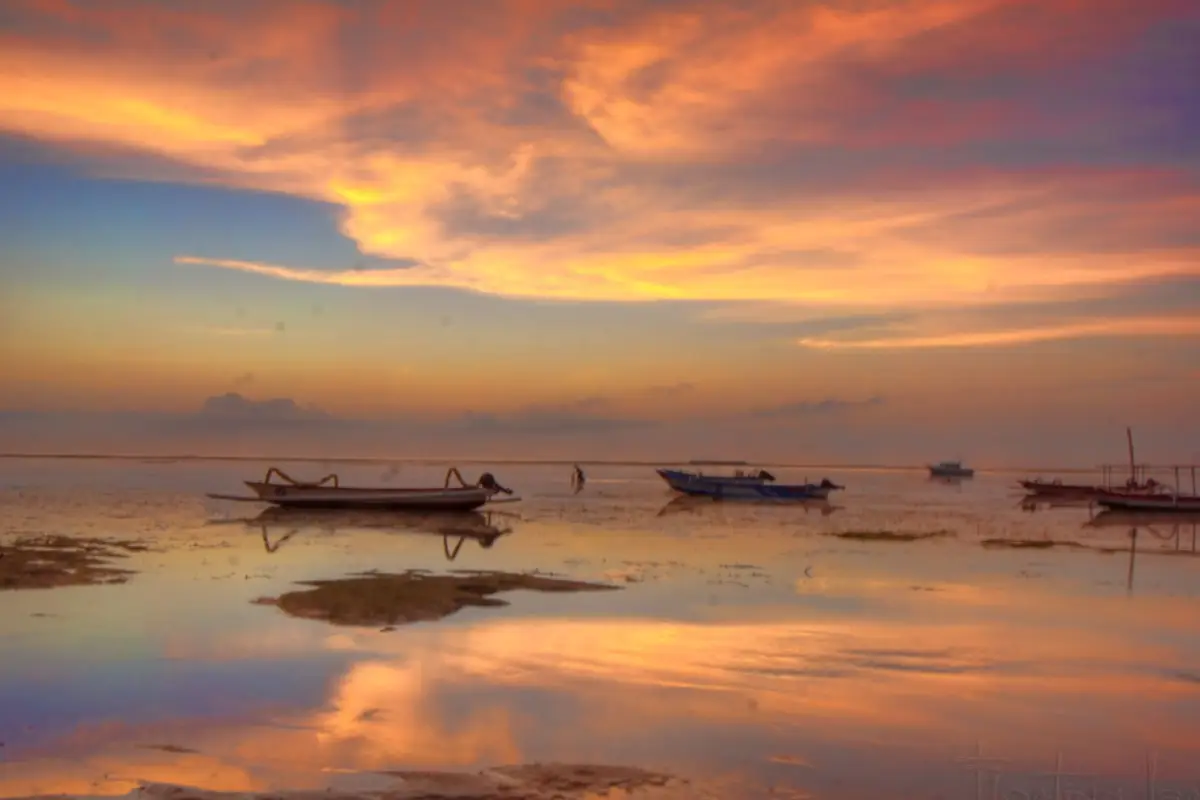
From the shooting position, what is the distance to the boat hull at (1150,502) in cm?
7369

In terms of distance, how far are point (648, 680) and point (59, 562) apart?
70.1 ft

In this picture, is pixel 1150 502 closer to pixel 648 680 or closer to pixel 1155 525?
pixel 1155 525

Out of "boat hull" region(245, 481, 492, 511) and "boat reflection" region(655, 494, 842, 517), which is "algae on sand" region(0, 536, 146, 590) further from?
"boat reflection" region(655, 494, 842, 517)

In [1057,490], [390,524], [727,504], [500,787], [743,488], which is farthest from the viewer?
[1057,490]

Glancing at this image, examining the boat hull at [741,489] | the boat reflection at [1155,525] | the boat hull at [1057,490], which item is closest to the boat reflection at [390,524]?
the boat reflection at [1155,525]

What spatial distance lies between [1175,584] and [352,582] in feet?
83.2

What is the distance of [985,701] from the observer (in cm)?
1537

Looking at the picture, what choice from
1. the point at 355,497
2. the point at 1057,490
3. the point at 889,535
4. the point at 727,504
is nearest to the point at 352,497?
the point at 355,497

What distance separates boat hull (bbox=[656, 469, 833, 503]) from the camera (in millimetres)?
84375

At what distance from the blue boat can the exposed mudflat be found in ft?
243

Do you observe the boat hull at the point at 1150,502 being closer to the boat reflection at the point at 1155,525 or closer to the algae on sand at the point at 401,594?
the boat reflection at the point at 1155,525

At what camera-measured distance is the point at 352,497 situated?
5662 centimetres

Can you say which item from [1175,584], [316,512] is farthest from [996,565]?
[316,512]

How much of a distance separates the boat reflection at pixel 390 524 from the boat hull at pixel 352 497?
0.48 meters
